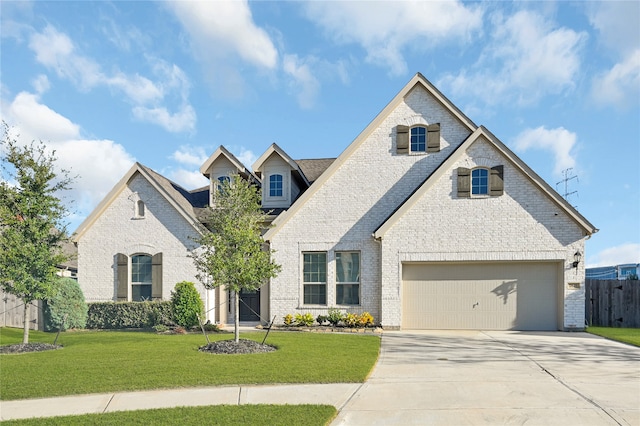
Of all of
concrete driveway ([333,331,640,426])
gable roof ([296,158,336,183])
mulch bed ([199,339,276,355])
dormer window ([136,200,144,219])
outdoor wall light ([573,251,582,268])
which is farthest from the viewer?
gable roof ([296,158,336,183])

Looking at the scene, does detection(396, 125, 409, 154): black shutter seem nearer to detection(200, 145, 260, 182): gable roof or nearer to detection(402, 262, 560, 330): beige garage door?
detection(402, 262, 560, 330): beige garage door

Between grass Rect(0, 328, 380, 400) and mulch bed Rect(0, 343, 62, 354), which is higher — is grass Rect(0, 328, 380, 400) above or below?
above

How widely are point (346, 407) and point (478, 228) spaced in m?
10.9

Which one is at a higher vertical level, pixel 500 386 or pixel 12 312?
pixel 500 386

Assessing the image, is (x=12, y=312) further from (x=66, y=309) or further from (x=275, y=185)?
(x=275, y=185)

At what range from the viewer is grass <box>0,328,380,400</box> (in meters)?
8.30

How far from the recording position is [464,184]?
16.5m

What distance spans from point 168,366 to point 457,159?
37.1ft

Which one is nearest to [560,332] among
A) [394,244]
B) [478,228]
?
[478,228]

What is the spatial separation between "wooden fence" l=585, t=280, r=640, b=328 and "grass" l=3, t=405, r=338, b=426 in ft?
50.3

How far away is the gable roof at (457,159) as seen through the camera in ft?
52.5

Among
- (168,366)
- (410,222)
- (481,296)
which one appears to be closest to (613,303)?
(481,296)

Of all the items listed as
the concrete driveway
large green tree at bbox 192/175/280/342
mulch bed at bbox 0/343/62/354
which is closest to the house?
the concrete driveway

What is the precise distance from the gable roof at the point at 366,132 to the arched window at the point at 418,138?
1133 mm
